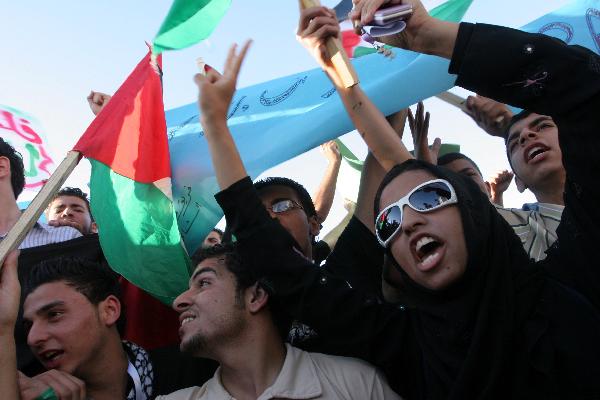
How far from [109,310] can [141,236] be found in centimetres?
38

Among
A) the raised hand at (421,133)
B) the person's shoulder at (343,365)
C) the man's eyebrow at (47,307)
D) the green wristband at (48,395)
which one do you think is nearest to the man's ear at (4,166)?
the man's eyebrow at (47,307)

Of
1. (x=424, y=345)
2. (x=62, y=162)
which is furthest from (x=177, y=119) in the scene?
(x=424, y=345)

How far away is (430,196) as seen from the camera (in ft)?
6.01

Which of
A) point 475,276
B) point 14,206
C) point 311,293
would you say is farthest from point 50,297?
point 475,276

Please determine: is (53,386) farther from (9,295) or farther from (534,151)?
(534,151)

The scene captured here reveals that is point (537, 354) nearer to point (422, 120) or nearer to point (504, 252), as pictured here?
point (504, 252)

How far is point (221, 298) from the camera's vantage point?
2.50m

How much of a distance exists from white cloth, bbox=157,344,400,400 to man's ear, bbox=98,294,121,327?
28.2 inches

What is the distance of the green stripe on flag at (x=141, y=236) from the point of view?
2.82m

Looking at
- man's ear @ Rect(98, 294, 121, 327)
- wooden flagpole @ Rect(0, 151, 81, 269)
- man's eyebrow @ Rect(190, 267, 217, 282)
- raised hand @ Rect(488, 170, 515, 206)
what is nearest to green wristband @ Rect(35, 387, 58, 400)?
wooden flagpole @ Rect(0, 151, 81, 269)

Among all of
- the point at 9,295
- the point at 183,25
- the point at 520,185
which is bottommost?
the point at 520,185

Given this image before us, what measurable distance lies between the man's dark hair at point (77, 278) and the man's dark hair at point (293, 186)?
0.90m

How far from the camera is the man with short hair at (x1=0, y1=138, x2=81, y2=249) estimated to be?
3.14m

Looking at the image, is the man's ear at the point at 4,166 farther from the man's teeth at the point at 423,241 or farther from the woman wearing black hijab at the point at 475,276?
the man's teeth at the point at 423,241
